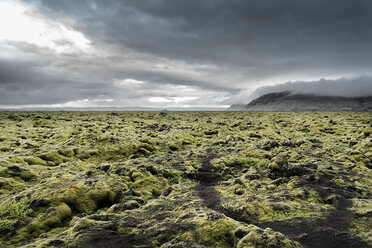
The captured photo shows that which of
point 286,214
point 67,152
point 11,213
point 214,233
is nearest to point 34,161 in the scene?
point 67,152

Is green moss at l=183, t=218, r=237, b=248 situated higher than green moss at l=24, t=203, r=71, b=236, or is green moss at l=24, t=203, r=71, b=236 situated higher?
green moss at l=183, t=218, r=237, b=248

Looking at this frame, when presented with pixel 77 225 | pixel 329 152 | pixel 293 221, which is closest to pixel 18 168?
pixel 77 225

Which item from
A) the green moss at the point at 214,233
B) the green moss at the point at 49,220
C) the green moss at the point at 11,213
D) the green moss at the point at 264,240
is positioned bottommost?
the green moss at the point at 49,220

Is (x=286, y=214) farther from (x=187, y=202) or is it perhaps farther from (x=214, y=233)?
(x=187, y=202)

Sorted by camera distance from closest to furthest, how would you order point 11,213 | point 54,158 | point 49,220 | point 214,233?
1. point 214,233
2. point 49,220
3. point 11,213
4. point 54,158

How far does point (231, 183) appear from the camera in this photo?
1273 centimetres

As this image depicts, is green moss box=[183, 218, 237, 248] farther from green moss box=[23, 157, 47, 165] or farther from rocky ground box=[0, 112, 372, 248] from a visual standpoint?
green moss box=[23, 157, 47, 165]

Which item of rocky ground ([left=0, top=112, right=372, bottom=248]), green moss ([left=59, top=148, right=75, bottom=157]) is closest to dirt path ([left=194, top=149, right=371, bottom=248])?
rocky ground ([left=0, top=112, right=372, bottom=248])

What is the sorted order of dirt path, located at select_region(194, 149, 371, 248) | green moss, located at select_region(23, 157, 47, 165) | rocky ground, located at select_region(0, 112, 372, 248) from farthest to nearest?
green moss, located at select_region(23, 157, 47, 165)
rocky ground, located at select_region(0, 112, 372, 248)
dirt path, located at select_region(194, 149, 371, 248)

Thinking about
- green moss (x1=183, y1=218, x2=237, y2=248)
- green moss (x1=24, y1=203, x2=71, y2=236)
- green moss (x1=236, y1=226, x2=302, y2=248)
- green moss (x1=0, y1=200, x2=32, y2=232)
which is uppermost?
green moss (x1=236, y1=226, x2=302, y2=248)

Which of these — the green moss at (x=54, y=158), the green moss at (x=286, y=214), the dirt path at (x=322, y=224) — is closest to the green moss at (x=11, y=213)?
the dirt path at (x=322, y=224)

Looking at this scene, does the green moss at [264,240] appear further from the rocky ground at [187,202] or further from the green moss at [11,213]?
the green moss at [11,213]

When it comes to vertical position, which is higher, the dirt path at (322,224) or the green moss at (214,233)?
the green moss at (214,233)

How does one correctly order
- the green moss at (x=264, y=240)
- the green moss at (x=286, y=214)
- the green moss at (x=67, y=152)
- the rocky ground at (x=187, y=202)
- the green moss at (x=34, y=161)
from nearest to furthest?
the green moss at (x=264, y=240) < the rocky ground at (x=187, y=202) < the green moss at (x=286, y=214) < the green moss at (x=34, y=161) < the green moss at (x=67, y=152)
